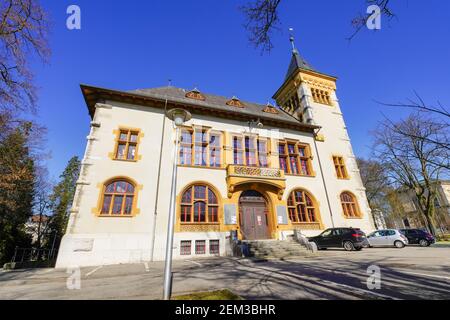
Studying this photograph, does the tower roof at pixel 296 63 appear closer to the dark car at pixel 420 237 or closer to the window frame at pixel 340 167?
the window frame at pixel 340 167

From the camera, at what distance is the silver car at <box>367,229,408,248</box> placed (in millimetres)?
15711

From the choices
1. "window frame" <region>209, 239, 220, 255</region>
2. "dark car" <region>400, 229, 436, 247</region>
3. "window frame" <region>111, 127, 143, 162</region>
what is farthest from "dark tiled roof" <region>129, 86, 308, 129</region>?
"dark car" <region>400, 229, 436, 247</region>

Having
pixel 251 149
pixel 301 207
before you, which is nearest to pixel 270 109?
pixel 251 149

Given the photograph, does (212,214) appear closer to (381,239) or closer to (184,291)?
(184,291)

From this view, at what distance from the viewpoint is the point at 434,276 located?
591cm

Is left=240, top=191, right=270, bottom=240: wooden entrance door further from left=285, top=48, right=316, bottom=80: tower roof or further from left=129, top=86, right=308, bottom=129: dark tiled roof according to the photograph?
left=285, top=48, right=316, bottom=80: tower roof

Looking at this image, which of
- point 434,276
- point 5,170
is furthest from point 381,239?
point 5,170

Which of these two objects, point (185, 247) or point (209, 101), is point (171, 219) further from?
point (209, 101)

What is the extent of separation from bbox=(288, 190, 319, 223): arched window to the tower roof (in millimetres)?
15567

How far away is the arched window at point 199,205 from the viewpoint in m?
14.7

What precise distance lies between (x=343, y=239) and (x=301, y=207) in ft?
13.1

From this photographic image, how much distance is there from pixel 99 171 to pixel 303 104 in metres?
20.6

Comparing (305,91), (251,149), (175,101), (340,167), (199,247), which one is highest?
(305,91)

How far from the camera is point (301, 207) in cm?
1794
